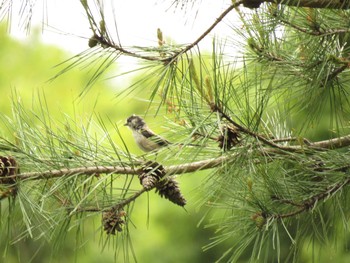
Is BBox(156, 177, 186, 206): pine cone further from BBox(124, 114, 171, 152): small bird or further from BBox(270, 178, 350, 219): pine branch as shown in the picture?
BBox(124, 114, 171, 152): small bird

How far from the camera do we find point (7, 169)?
1739mm

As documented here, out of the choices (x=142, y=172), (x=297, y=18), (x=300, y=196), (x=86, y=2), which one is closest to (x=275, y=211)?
(x=300, y=196)

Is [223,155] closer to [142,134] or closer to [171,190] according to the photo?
[171,190]

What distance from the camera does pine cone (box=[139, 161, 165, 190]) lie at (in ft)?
5.85

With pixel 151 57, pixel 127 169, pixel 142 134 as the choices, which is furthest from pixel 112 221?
pixel 142 134

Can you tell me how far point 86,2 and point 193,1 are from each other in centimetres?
31

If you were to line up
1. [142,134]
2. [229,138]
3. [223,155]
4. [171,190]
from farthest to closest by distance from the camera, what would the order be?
1. [142,134]
2. [171,190]
3. [223,155]
4. [229,138]

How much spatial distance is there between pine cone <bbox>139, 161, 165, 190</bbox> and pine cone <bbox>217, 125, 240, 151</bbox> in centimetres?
17

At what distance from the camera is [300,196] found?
1828mm

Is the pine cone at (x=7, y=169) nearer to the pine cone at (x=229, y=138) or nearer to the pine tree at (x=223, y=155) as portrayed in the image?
the pine tree at (x=223, y=155)

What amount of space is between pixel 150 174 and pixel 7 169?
34 centimetres

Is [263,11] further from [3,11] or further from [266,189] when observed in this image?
[3,11]

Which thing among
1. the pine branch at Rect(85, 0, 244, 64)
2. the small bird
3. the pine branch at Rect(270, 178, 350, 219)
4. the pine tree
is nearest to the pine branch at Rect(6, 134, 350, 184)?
the pine tree

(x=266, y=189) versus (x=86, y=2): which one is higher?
(x=86, y=2)
